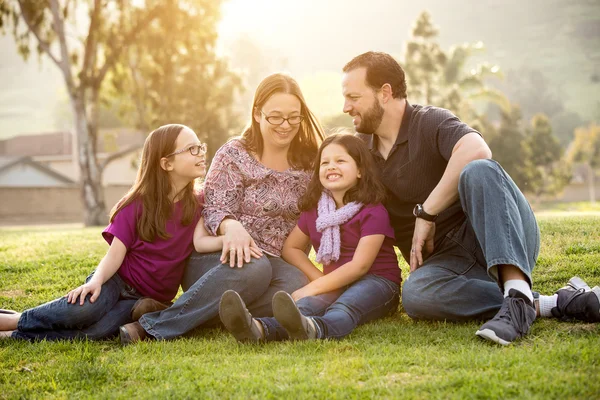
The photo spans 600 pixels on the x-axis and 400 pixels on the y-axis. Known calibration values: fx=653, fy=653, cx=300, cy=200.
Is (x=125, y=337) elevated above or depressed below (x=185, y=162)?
below

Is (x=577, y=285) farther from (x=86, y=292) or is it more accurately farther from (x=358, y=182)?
(x=86, y=292)

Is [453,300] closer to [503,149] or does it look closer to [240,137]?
[240,137]

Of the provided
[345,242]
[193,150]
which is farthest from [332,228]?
[193,150]

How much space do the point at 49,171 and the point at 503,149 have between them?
27212 mm

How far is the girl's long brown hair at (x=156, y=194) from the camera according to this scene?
406cm

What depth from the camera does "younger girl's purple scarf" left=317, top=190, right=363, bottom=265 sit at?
4.00 meters

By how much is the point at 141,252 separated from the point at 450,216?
1.93m

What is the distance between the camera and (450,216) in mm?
4008

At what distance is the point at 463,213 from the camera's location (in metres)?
4.01

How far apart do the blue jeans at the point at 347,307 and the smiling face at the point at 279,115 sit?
3.49 feet

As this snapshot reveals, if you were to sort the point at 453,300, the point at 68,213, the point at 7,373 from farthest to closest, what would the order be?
1. the point at 68,213
2. the point at 453,300
3. the point at 7,373

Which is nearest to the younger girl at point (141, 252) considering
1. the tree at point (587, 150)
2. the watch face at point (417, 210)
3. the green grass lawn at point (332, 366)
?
the green grass lawn at point (332, 366)

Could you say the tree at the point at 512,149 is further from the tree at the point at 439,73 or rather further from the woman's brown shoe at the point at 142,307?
the woman's brown shoe at the point at 142,307

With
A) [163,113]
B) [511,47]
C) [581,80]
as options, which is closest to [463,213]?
[163,113]
